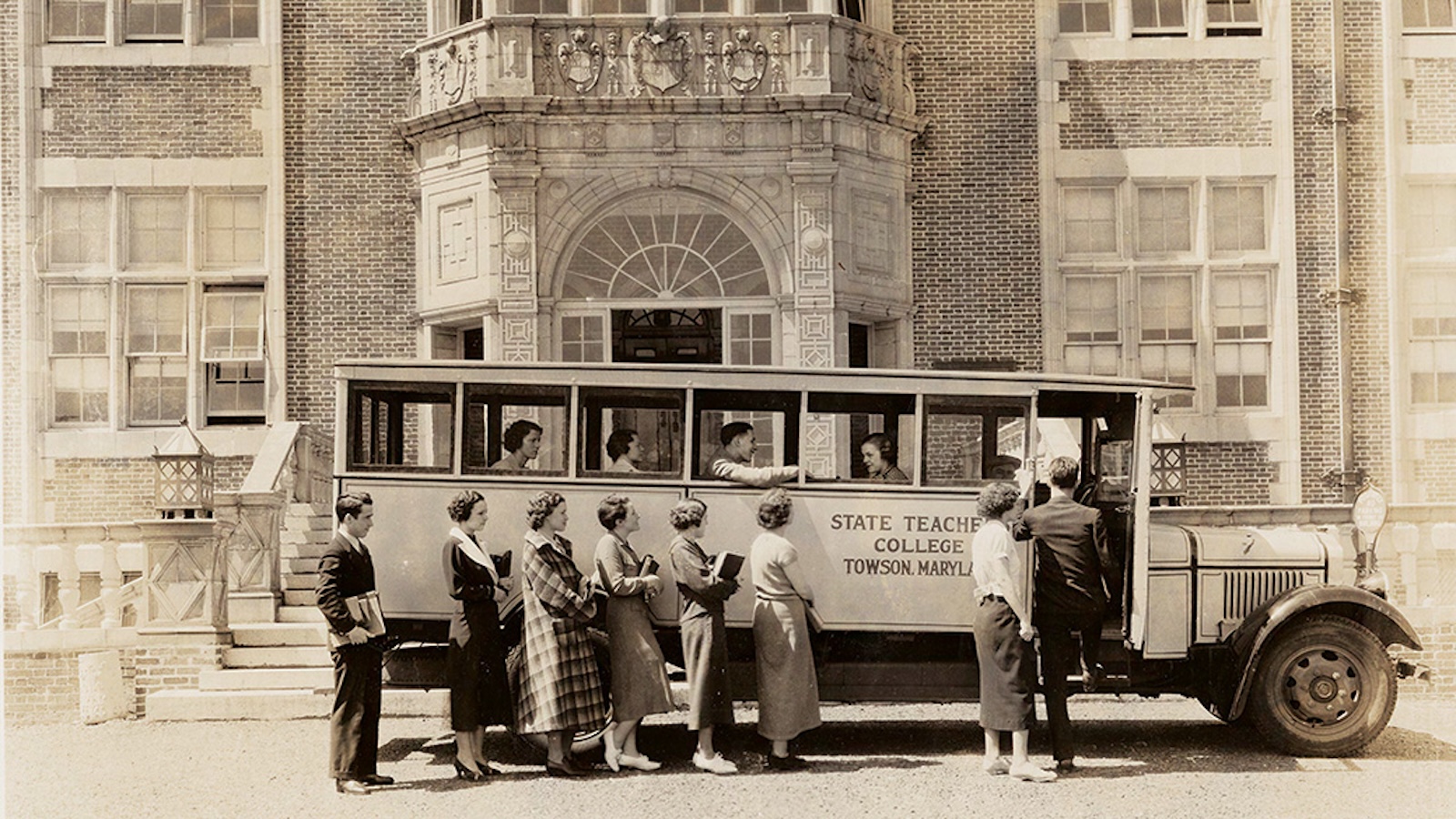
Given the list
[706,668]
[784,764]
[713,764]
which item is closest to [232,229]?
[706,668]

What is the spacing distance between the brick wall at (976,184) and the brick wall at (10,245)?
958 cm

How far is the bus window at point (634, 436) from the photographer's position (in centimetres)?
1052

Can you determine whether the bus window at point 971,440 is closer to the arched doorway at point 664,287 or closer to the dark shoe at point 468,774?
the dark shoe at point 468,774

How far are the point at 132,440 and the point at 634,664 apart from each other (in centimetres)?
955

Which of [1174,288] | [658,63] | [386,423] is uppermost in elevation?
[658,63]

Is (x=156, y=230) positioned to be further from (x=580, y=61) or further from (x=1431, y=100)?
(x=1431, y=100)

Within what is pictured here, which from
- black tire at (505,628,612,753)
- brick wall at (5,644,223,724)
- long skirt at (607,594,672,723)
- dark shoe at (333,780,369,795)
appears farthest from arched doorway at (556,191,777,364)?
dark shoe at (333,780,369,795)

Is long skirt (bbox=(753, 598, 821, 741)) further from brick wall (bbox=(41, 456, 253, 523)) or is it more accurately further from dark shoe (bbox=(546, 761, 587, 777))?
brick wall (bbox=(41, 456, 253, 523))

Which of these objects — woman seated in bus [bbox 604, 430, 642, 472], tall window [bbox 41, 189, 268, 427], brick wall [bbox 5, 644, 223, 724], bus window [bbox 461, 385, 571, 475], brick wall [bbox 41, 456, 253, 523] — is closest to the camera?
bus window [bbox 461, 385, 571, 475]

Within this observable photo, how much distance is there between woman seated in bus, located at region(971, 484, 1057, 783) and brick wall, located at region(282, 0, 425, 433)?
9.57 m

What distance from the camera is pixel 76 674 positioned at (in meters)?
13.3

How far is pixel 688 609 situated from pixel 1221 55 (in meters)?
11.1

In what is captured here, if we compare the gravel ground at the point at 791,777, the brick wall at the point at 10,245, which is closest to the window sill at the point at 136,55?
the brick wall at the point at 10,245

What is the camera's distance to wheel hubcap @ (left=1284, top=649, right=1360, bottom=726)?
403 inches
